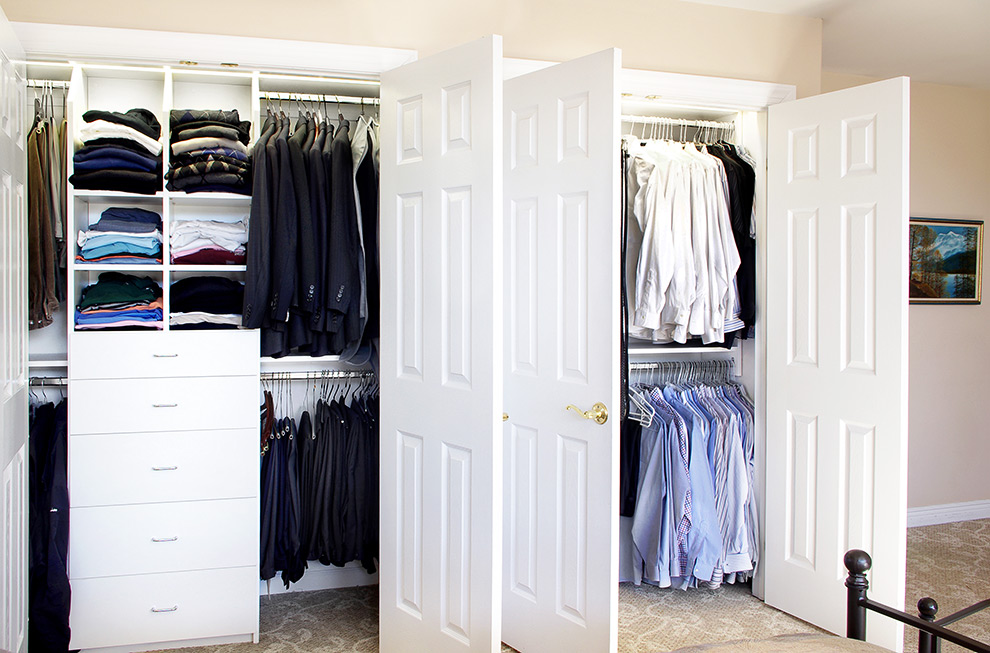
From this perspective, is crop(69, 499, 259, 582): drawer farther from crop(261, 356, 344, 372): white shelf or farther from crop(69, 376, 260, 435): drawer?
crop(261, 356, 344, 372): white shelf

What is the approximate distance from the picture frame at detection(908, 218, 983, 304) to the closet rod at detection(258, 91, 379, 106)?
317 centimetres

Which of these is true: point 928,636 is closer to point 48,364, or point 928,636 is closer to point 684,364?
point 684,364

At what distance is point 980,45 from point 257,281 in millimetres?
3564

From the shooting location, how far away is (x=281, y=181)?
2.65 meters

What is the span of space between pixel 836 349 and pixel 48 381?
119 inches

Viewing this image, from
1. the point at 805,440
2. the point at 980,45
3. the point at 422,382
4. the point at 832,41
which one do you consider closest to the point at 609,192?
the point at 422,382

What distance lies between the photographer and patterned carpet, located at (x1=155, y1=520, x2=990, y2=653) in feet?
9.13

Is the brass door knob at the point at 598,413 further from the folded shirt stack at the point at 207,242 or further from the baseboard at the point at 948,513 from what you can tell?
the baseboard at the point at 948,513

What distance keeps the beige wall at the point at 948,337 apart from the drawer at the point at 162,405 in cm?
374

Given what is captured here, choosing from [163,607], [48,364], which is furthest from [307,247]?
[163,607]

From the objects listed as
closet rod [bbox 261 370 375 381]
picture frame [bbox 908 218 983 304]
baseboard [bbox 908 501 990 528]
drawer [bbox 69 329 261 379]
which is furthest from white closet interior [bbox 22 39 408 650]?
baseboard [bbox 908 501 990 528]

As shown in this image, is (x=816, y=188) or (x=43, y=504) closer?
(x=43, y=504)

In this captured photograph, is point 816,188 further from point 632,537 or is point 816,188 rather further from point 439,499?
point 439,499

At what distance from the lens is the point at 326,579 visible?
3.28 meters
